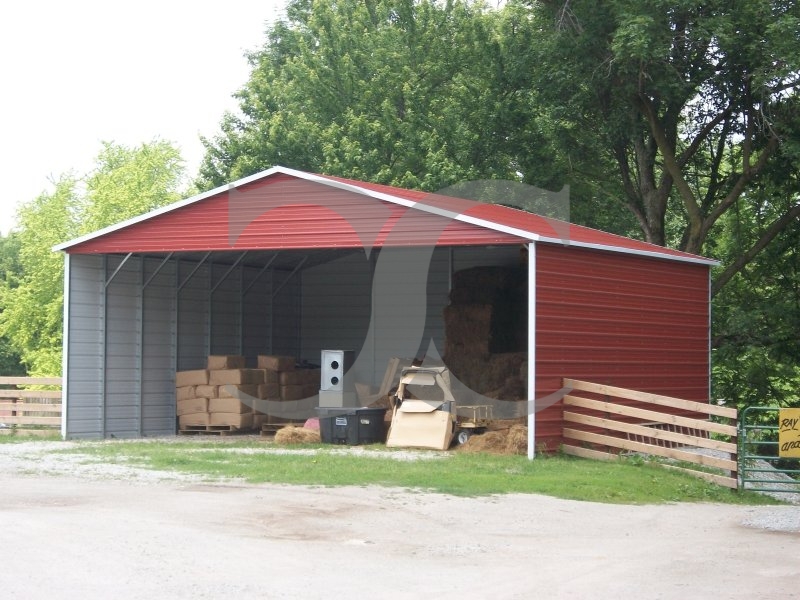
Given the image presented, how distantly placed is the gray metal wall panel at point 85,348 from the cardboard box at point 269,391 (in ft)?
11.1

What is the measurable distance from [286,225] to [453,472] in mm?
6321

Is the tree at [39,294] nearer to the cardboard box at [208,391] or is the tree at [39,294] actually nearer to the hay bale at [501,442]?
the cardboard box at [208,391]

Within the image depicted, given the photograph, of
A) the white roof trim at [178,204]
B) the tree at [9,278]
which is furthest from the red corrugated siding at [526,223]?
the tree at [9,278]

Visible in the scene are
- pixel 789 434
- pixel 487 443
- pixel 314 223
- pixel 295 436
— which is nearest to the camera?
pixel 789 434

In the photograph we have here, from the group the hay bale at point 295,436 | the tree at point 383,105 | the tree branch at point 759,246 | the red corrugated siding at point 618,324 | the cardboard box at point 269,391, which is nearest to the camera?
the red corrugated siding at point 618,324

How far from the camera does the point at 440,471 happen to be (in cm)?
1625

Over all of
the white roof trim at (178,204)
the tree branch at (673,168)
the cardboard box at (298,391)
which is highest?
the tree branch at (673,168)

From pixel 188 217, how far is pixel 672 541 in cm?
1223

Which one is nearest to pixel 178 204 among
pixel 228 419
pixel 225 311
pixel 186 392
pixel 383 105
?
pixel 186 392

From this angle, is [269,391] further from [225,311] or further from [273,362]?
[225,311]

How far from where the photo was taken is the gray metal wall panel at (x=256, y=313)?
1070 inches

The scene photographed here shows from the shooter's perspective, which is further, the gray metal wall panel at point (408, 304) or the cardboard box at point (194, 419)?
the gray metal wall panel at point (408, 304)

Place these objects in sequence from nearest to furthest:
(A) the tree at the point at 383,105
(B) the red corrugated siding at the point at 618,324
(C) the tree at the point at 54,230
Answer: (B) the red corrugated siding at the point at 618,324 → (A) the tree at the point at 383,105 → (C) the tree at the point at 54,230

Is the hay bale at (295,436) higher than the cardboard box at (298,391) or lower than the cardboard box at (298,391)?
lower
